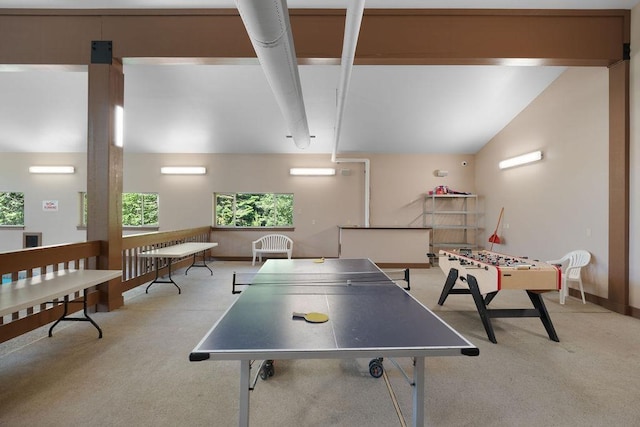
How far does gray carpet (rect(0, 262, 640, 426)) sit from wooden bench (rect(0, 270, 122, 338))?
1.60ft

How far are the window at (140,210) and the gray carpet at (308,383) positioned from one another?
187 inches

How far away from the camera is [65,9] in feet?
11.5

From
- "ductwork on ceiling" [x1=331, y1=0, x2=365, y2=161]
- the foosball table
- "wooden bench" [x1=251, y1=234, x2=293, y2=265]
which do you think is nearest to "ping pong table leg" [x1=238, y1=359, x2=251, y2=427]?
the foosball table

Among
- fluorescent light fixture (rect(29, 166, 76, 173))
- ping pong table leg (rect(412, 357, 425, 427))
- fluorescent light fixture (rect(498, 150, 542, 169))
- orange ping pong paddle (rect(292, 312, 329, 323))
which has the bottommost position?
ping pong table leg (rect(412, 357, 425, 427))

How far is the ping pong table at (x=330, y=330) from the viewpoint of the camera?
1.18 m

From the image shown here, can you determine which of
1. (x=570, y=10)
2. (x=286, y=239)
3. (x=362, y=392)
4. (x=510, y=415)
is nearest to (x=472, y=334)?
(x=510, y=415)

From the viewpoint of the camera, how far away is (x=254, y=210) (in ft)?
24.9

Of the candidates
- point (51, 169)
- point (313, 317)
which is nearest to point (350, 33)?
point (313, 317)

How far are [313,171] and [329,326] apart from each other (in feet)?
19.6

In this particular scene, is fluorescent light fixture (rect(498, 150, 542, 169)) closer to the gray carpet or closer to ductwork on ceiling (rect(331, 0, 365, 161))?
the gray carpet

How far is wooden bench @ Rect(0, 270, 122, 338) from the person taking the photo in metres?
1.96

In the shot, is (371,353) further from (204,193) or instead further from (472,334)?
(204,193)

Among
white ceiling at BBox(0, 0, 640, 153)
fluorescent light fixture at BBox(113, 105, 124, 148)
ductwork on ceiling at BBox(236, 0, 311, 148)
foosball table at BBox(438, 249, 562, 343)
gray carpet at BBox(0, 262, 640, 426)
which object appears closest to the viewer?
gray carpet at BBox(0, 262, 640, 426)

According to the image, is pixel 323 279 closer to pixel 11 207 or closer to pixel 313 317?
pixel 313 317
